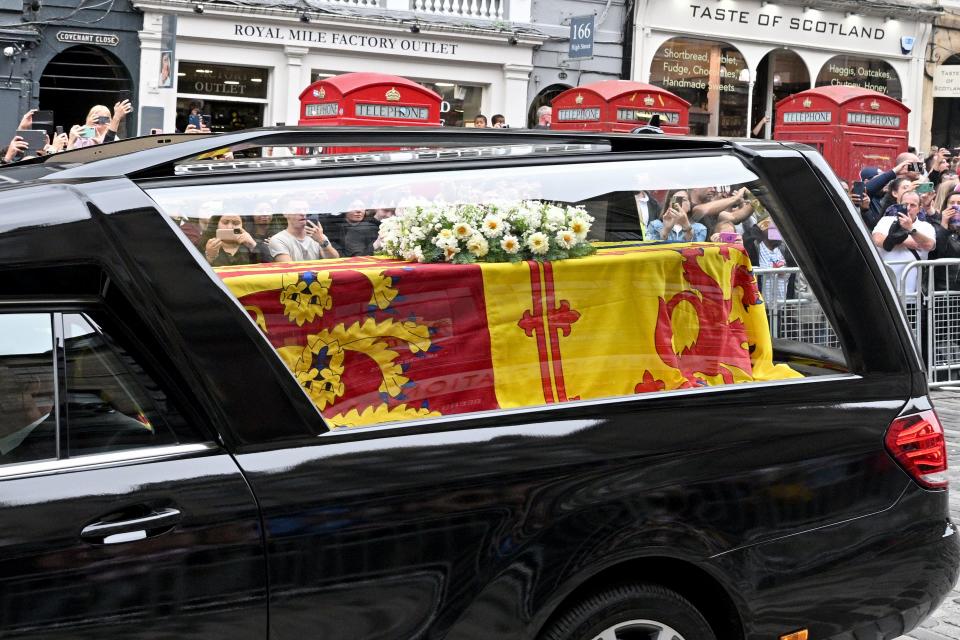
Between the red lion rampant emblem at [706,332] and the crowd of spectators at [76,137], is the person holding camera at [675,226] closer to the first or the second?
the red lion rampant emblem at [706,332]

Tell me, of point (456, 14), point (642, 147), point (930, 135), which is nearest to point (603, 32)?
point (456, 14)

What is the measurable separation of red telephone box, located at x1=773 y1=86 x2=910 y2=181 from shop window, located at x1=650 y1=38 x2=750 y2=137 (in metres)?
8.13

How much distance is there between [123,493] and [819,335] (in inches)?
89.2

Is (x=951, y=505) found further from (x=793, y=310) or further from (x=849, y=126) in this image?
(x=849, y=126)

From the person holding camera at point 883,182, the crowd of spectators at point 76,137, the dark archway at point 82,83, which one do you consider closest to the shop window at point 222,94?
the dark archway at point 82,83

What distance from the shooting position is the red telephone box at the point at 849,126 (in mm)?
18297

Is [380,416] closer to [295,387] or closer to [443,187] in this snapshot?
[295,387]

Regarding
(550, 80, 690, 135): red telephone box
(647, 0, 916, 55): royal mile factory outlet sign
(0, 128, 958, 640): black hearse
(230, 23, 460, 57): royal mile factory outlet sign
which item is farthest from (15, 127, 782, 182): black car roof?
(647, 0, 916, 55): royal mile factory outlet sign

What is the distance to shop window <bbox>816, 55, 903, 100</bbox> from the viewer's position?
3012 centimetres

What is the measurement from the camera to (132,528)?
9.07 feet

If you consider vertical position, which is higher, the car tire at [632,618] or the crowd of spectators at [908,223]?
the crowd of spectators at [908,223]

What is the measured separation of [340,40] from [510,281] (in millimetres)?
20102


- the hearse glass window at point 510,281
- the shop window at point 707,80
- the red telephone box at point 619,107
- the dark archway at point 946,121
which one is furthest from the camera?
the dark archway at point 946,121

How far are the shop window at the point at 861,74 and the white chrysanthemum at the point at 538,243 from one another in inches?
1089
